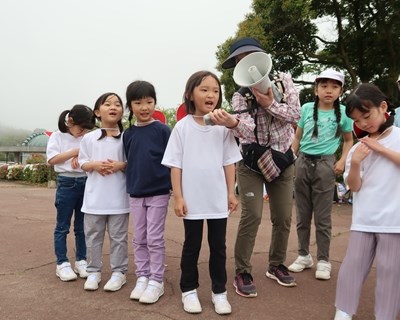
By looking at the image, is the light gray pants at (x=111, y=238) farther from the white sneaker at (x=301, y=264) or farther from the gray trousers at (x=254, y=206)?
the white sneaker at (x=301, y=264)

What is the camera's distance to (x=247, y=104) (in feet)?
9.78

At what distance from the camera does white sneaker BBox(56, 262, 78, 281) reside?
323cm

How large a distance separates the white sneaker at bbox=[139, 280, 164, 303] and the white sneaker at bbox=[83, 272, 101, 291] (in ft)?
1.48

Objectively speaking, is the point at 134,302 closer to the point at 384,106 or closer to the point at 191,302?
the point at 191,302

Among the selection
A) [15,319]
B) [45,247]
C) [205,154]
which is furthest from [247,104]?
[45,247]

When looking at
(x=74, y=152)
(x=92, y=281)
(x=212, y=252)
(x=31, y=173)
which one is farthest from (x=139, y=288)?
(x=31, y=173)

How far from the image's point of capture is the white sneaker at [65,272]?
323 cm

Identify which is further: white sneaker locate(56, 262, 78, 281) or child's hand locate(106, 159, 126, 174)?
white sneaker locate(56, 262, 78, 281)

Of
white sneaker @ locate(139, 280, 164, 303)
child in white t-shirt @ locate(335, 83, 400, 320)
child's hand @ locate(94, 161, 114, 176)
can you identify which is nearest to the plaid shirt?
child in white t-shirt @ locate(335, 83, 400, 320)

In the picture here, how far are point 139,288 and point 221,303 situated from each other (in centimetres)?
63

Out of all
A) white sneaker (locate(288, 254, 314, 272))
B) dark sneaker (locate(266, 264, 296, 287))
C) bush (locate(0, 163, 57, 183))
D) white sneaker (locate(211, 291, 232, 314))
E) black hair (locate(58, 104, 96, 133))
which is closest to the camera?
white sneaker (locate(211, 291, 232, 314))

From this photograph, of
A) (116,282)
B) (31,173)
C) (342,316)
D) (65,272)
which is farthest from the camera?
(31,173)

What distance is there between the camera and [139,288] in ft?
9.50

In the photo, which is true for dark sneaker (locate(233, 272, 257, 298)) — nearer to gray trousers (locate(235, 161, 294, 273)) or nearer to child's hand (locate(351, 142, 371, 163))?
gray trousers (locate(235, 161, 294, 273))
